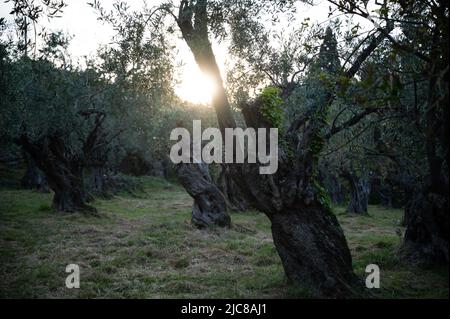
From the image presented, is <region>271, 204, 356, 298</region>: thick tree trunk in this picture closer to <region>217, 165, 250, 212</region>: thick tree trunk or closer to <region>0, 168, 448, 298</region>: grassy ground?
<region>0, 168, 448, 298</region>: grassy ground

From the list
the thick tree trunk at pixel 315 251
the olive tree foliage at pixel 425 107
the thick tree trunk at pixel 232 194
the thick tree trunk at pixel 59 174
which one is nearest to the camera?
the olive tree foliage at pixel 425 107

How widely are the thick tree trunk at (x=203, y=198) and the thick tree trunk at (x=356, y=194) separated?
1189 centimetres

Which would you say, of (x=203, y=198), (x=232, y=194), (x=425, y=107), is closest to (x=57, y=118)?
(x=203, y=198)

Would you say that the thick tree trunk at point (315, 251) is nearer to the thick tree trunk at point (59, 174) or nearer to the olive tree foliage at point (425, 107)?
the olive tree foliage at point (425, 107)

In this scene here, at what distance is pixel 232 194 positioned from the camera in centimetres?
2745

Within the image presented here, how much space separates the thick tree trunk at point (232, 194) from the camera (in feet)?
88.2

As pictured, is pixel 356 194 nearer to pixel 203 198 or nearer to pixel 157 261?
pixel 203 198

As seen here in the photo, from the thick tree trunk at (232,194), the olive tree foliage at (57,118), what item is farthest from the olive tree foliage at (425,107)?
the thick tree trunk at (232,194)

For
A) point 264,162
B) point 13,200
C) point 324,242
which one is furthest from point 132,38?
point 13,200

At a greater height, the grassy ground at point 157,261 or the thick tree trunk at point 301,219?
the thick tree trunk at point 301,219

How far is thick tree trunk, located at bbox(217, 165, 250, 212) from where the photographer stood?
26891 mm
